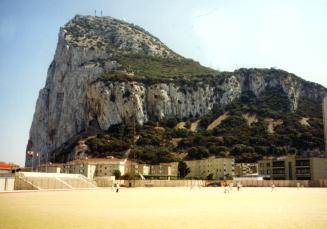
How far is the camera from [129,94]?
6388 inches

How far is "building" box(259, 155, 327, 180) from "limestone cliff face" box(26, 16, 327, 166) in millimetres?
67991

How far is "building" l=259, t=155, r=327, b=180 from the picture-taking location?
9956cm

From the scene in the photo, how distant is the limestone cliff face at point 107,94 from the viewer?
16150cm

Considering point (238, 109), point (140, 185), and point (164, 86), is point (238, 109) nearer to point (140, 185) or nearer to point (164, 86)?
point (164, 86)

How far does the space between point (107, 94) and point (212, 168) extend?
202 feet

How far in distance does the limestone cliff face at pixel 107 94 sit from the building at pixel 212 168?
44.9 m

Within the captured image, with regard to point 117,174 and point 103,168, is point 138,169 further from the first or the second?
point 117,174

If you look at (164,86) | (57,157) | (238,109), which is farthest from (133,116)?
(238,109)

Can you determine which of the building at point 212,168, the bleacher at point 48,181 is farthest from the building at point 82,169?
the bleacher at point 48,181

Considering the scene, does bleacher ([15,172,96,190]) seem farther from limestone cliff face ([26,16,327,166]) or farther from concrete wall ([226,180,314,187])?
limestone cliff face ([26,16,327,166])

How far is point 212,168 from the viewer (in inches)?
4825

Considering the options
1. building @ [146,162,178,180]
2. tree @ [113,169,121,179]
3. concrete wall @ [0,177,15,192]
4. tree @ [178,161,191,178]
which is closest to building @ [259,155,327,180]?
tree @ [178,161,191,178]

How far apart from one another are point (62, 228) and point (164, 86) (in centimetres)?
15833

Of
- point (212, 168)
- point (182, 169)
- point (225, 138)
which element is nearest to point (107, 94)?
point (225, 138)
